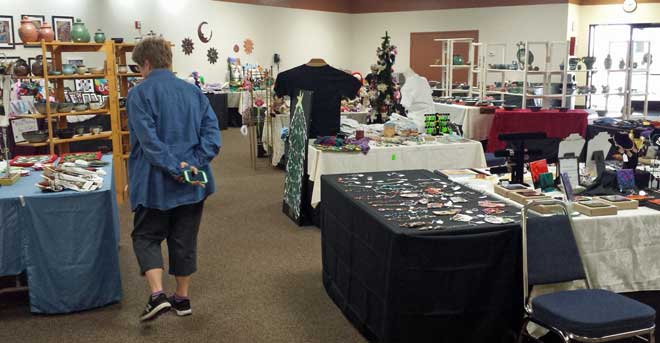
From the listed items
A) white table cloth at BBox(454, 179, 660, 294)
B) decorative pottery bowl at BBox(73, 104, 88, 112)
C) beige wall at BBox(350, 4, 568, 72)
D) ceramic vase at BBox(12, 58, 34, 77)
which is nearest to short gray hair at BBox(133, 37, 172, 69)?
white table cloth at BBox(454, 179, 660, 294)

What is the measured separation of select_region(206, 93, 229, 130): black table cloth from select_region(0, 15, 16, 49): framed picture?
3.72 meters

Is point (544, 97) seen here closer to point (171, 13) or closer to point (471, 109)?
point (471, 109)

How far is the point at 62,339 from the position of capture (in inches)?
124

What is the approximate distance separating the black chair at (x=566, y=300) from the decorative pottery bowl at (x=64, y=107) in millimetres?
4528

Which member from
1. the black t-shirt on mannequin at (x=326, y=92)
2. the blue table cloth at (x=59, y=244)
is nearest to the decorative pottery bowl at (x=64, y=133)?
the black t-shirt on mannequin at (x=326, y=92)

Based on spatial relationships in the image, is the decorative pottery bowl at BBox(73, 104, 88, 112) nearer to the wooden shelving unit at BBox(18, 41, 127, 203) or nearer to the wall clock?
the wooden shelving unit at BBox(18, 41, 127, 203)

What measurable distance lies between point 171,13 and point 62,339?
32.8 feet

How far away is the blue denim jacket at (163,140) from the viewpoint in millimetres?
3062

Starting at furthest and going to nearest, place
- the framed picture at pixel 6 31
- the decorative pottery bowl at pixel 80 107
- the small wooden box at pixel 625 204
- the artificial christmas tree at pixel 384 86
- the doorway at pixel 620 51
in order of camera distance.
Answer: the doorway at pixel 620 51, the framed picture at pixel 6 31, the artificial christmas tree at pixel 384 86, the decorative pottery bowl at pixel 80 107, the small wooden box at pixel 625 204

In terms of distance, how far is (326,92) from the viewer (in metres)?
5.45

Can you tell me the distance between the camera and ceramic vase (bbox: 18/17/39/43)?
5.59m

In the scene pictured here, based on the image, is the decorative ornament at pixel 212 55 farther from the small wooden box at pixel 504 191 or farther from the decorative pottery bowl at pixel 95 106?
the small wooden box at pixel 504 191

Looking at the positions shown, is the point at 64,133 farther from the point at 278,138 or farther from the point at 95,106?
the point at 278,138

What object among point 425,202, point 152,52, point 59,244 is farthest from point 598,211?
point 59,244
